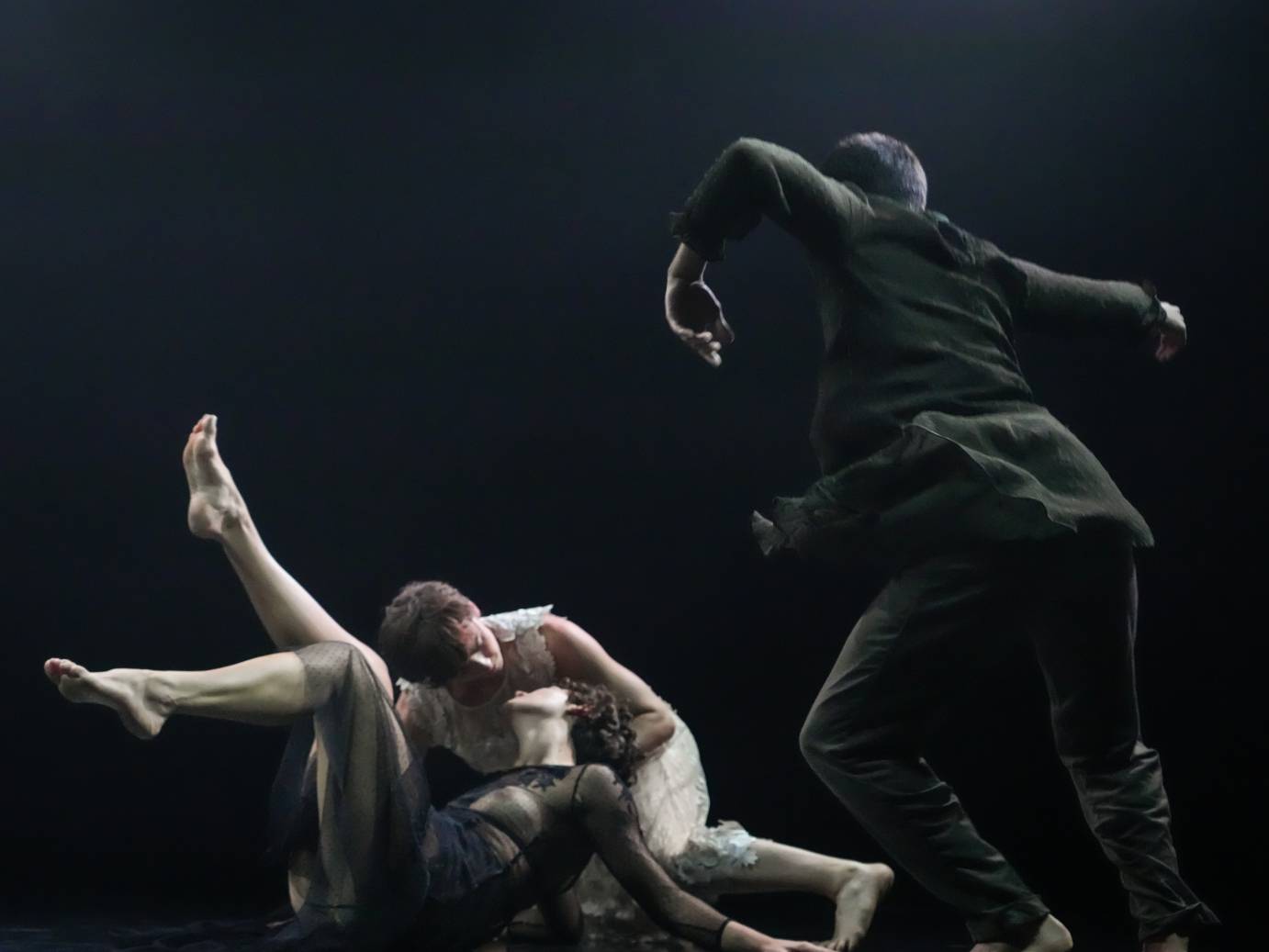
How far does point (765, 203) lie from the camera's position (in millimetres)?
2125

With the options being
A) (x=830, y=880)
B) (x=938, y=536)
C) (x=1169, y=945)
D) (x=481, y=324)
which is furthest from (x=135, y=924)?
(x=1169, y=945)

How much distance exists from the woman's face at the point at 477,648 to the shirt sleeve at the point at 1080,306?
3.36 ft

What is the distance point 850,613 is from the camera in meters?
3.69

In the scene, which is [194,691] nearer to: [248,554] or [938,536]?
[248,554]

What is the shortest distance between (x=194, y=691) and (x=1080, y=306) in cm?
144

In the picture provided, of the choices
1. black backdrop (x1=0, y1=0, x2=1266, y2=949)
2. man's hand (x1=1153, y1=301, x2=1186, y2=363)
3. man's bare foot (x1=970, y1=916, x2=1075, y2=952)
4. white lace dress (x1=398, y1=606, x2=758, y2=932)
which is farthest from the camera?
black backdrop (x1=0, y1=0, x2=1266, y2=949)

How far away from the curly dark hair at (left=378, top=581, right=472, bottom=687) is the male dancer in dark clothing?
0.60 meters

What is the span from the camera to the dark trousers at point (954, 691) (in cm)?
206

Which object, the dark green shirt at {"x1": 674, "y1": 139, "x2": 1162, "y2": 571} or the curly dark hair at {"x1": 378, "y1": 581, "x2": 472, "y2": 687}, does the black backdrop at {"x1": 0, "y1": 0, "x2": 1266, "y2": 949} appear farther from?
the dark green shirt at {"x1": 674, "y1": 139, "x2": 1162, "y2": 571}

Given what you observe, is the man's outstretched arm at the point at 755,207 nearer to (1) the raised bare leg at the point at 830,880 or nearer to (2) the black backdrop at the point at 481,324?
(1) the raised bare leg at the point at 830,880

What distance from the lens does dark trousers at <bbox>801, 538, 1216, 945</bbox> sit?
2061mm

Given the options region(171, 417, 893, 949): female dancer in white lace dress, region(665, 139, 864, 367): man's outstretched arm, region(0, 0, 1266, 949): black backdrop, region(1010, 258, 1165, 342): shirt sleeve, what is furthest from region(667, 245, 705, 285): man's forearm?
region(0, 0, 1266, 949): black backdrop

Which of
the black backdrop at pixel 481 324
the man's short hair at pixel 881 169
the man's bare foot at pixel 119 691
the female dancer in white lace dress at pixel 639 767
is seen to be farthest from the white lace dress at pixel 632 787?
the man's short hair at pixel 881 169

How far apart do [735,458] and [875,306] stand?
156 centimetres
